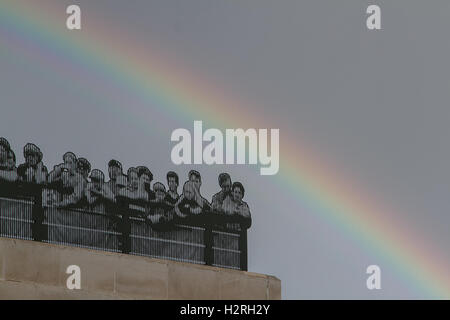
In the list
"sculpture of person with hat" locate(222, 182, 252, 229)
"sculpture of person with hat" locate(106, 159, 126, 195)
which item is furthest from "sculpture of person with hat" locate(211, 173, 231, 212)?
"sculpture of person with hat" locate(106, 159, 126, 195)

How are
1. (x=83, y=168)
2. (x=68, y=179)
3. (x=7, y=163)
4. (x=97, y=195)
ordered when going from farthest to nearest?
(x=97, y=195) < (x=83, y=168) < (x=68, y=179) < (x=7, y=163)

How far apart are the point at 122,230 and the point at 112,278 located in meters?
4.49

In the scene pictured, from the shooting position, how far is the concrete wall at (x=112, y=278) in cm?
13750

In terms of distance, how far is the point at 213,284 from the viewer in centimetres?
14650

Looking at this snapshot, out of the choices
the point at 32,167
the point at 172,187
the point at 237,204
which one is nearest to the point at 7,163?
the point at 32,167

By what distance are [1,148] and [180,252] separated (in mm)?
12648

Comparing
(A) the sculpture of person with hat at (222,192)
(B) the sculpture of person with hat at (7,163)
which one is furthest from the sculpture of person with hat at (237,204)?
(B) the sculpture of person with hat at (7,163)

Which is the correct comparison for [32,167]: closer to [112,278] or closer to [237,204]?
[112,278]

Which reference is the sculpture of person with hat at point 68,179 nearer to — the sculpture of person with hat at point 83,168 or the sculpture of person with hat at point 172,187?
the sculpture of person with hat at point 83,168

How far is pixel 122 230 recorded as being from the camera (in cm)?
14575

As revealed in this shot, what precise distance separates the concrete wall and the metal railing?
0.95 m

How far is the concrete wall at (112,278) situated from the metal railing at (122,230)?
0.95 m
